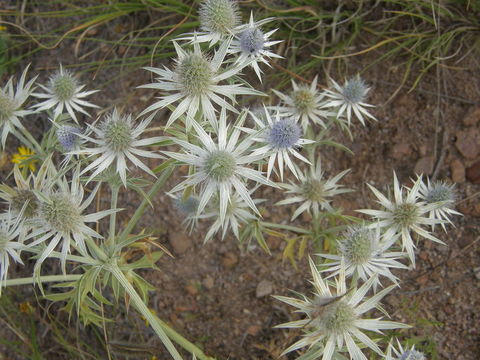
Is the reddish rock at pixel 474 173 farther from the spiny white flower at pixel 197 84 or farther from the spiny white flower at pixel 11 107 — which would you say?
the spiny white flower at pixel 11 107

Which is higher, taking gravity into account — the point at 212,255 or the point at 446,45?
the point at 446,45

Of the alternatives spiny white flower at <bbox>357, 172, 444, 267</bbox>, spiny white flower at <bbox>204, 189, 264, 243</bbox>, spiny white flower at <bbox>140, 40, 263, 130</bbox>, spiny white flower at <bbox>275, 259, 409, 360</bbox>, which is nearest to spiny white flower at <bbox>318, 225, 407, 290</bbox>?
spiny white flower at <bbox>357, 172, 444, 267</bbox>

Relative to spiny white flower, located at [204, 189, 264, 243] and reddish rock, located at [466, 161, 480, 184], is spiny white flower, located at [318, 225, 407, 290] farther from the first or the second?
reddish rock, located at [466, 161, 480, 184]

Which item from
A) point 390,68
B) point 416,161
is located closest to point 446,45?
point 390,68

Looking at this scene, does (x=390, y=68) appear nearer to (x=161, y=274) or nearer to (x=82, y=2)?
(x=161, y=274)

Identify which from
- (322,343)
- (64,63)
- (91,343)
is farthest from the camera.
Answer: (64,63)

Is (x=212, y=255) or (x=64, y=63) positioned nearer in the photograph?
(x=212, y=255)

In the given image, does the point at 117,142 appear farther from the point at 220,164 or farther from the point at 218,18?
the point at 218,18

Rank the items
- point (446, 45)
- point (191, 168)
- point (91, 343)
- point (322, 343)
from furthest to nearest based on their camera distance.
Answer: point (446, 45) < point (91, 343) < point (191, 168) < point (322, 343)
